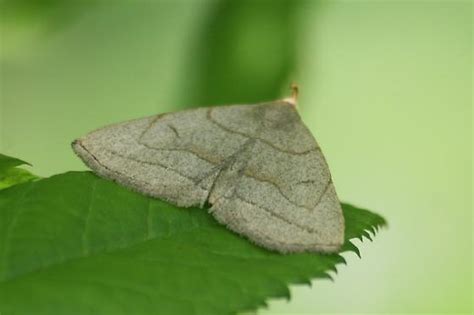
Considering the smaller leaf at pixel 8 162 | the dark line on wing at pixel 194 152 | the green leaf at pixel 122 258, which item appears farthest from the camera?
the dark line on wing at pixel 194 152

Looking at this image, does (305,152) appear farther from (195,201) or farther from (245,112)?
(195,201)

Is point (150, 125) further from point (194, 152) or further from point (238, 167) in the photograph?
point (238, 167)

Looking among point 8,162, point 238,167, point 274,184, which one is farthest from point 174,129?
point 8,162

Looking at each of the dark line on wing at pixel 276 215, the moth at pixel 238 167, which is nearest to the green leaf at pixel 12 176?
the moth at pixel 238 167

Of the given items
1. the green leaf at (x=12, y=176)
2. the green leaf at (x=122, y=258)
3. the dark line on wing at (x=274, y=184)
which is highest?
the green leaf at (x=12, y=176)

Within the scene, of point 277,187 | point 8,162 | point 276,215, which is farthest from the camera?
point 277,187

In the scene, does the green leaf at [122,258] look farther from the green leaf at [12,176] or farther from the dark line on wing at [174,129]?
the dark line on wing at [174,129]
